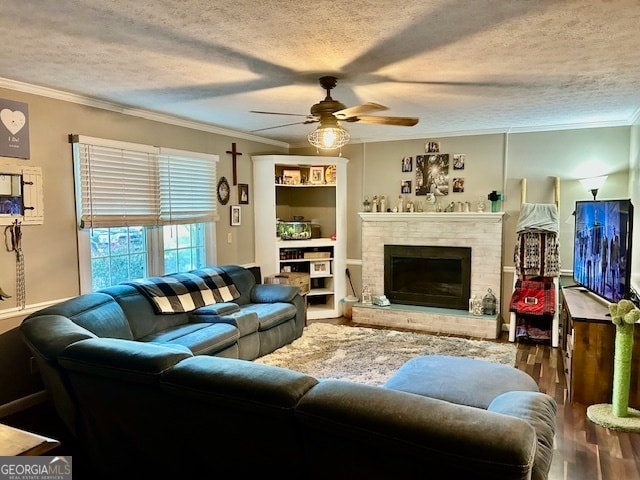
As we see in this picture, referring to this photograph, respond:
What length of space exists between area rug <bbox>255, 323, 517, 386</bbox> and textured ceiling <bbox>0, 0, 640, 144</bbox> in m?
2.36

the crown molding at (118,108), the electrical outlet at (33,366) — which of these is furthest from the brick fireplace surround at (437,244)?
the electrical outlet at (33,366)

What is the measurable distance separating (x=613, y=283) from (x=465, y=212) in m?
2.07

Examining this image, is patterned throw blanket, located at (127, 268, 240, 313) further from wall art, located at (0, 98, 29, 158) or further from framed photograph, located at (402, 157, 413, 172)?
framed photograph, located at (402, 157, 413, 172)

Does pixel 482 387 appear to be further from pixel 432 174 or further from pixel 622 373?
pixel 432 174

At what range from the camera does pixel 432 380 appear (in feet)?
8.57

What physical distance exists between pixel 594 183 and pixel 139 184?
181 inches

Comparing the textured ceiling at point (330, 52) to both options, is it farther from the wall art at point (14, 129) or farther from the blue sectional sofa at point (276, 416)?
the blue sectional sofa at point (276, 416)

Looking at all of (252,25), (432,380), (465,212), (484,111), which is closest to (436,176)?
(465,212)

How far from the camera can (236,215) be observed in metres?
5.61

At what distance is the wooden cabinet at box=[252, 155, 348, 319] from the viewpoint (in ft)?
19.2

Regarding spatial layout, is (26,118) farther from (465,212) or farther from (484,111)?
(465,212)

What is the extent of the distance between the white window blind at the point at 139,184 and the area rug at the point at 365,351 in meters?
1.77

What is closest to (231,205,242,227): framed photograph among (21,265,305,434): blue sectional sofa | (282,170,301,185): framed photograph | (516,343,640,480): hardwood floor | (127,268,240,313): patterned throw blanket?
(21,265,305,434): blue sectional sofa

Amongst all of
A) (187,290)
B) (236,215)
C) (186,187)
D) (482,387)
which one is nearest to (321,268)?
(236,215)
